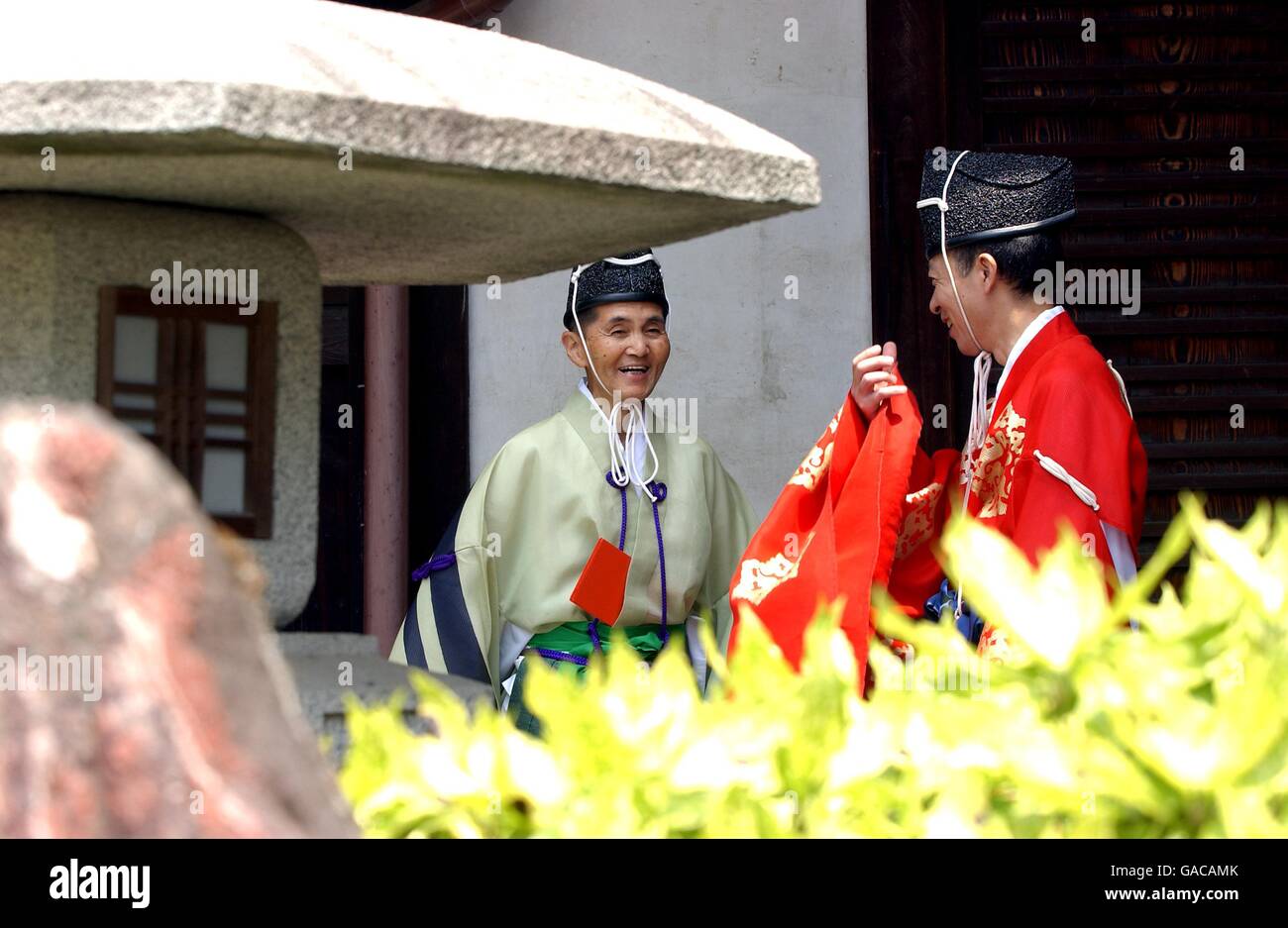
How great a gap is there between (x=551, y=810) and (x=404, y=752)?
0.17 meters

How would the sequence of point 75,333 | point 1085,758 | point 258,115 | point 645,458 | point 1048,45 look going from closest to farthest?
point 1085,758
point 258,115
point 75,333
point 645,458
point 1048,45

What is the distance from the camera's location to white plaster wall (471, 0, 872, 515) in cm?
438

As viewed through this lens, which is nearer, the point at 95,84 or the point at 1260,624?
the point at 1260,624

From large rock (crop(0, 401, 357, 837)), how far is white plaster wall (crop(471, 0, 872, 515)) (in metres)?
3.46

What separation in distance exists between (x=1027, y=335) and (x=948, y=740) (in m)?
2.06

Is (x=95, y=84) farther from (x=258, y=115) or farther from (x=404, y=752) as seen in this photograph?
(x=404, y=752)

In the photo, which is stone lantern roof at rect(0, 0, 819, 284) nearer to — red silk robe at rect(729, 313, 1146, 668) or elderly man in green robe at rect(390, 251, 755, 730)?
red silk robe at rect(729, 313, 1146, 668)

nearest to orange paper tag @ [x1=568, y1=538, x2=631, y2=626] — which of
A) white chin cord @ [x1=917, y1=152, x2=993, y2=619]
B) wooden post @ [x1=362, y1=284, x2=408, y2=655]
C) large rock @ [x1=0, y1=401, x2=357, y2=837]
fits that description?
white chin cord @ [x1=917, y1=152, x2=993, y2=619]

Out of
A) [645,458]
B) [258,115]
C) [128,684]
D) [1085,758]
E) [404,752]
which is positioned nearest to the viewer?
[128,684]

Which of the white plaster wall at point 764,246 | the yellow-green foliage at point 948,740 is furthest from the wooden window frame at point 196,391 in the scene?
the white plaster wall at point 764,246

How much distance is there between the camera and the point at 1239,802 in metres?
1.04

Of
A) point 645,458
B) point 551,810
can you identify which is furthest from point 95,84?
point 645,458

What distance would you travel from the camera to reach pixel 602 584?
3.49 metres

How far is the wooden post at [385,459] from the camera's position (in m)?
4.63
